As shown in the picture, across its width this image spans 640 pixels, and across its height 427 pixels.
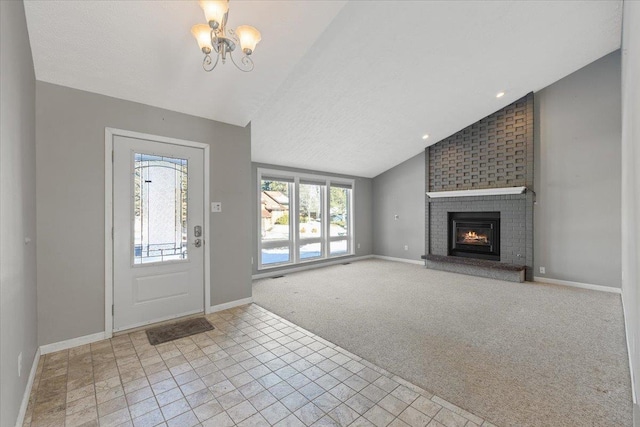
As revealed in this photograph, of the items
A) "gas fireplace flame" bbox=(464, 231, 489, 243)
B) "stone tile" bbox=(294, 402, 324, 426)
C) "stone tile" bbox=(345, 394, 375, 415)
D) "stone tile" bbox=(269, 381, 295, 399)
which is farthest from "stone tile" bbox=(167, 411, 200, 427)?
"gas fireplace flame" bbox=(464, 231, 489, 243)

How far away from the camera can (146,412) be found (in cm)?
183

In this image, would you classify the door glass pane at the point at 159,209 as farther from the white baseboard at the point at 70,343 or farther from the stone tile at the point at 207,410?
the stone tile at the point at 207,410

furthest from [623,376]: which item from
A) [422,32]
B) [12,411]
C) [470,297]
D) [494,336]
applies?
[12,411]

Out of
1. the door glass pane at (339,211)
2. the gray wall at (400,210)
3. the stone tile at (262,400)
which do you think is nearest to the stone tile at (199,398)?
the stone tile at (262,400)

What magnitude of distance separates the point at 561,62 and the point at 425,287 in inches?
162

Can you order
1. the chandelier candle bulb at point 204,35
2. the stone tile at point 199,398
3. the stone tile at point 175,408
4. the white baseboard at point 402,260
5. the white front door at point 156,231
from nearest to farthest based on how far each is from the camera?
the stone tile at point 175,408 < the stone tile at point 199,398 < the chandelier candle bulb at point 204,35 < the white front door at point 156,231 < the white baseboard at point 402,260

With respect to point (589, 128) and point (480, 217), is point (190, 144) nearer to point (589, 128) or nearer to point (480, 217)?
point (480, 217)

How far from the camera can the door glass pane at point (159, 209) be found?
3104 mm

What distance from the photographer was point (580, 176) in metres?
4.74

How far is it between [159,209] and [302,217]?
11.9ft

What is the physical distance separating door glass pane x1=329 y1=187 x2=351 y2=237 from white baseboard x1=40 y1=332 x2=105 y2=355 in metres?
4.98

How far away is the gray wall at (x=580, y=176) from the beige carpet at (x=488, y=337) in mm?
545

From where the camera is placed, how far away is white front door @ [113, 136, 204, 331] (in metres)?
2.99

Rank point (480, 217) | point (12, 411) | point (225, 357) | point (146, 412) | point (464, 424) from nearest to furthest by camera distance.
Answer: point (12, 411) < point (464, 424) < point (146, 412) < point (225, 357) < point (480, 217)
